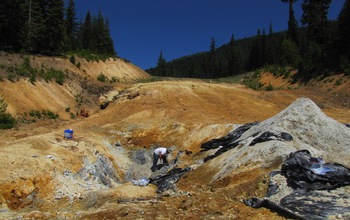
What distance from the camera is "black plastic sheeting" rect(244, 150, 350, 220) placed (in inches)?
290

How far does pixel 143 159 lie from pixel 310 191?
33.8 ft

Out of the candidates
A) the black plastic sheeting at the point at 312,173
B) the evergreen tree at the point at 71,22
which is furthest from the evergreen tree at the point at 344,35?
the evergreen tree at the point at 71,22

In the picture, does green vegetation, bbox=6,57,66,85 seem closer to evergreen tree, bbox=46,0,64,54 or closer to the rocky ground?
the rocky ground

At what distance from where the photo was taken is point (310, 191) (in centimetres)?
826

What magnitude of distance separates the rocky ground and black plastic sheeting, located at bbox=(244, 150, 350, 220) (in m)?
0.27

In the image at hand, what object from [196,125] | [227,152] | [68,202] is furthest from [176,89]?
[68,202]

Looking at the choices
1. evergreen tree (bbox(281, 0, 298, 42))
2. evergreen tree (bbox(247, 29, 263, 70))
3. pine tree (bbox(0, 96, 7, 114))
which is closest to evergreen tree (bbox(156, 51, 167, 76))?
evergreen tree (bbox(247, 29, 263, 70))

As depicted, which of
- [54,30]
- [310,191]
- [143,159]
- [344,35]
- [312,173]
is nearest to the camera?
[310,191]

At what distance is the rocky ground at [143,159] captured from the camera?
8852 millimetres

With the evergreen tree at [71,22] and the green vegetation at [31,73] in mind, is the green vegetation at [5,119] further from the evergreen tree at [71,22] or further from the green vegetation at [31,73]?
the evergreen tree at [71,22]

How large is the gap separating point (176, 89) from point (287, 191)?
20064 millimetres

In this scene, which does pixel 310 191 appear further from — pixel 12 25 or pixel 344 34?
pixel 12 25

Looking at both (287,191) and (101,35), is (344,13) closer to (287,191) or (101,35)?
(287,191)

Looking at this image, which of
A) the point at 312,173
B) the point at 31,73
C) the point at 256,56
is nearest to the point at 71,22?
the point at 31,73
